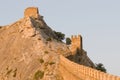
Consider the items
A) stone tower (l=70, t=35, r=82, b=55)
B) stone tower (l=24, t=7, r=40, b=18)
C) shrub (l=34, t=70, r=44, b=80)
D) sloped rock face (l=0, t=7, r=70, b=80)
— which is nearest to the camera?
shrub (l=34, t=70, r=44, b=80)

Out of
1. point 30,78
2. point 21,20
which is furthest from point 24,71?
point 21,20

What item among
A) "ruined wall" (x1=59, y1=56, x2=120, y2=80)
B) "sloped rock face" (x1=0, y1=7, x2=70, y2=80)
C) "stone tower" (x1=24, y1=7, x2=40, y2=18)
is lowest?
"ruined wall" (x1=59, y1=56, x2=120, y2=80)

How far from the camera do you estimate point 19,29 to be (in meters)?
108

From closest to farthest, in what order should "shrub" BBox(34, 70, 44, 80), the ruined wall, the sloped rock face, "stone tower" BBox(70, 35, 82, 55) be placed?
1. the ruined wall
2. "shrub" BBox(34, 70, 44, 80)
3. the sloped rock face
4. "stone tower" BBox(70, 35, 82, 55)

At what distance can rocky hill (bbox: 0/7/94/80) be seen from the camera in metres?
90.6

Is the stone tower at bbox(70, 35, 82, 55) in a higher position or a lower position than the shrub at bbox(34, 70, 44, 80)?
higher

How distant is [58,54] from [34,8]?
2381cm

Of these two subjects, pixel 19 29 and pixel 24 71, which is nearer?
pixel 24 71

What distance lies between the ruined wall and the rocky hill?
3622 millimetres

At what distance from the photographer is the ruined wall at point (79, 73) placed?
159ft

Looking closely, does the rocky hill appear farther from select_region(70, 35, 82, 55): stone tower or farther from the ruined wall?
the ruined wall

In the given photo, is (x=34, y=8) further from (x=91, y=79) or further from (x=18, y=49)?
(x=91, y=79)

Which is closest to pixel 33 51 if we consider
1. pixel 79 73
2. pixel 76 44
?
pixel 76 44

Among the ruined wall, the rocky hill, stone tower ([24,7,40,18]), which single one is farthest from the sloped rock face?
the ruined wall
